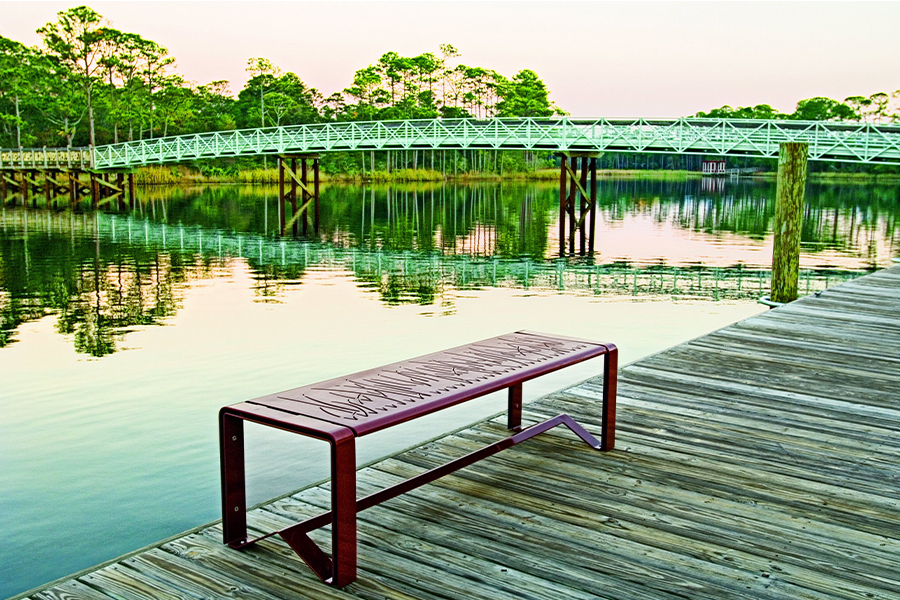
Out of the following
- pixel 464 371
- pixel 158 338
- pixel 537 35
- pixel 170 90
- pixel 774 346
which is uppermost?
pixel 537 35

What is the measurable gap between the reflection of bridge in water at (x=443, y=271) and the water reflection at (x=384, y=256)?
0.04m

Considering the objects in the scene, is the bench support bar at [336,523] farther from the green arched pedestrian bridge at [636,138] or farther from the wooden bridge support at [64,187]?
the wooden bridge support at [64,187]

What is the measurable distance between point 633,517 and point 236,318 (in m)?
8.93

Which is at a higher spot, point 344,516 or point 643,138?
point 643,138

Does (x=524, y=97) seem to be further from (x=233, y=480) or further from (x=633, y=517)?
(x=233, y=480)

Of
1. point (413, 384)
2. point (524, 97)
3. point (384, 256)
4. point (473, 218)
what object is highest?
point (524, 97)

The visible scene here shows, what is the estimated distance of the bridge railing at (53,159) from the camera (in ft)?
134

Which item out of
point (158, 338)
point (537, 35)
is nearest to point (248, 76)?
point (537, 35)

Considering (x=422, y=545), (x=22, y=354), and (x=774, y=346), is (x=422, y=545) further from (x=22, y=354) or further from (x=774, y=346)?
(x=22, y=354)

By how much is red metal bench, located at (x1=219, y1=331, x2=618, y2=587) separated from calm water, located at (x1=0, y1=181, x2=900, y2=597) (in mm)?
1871

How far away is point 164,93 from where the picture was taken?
5759cm

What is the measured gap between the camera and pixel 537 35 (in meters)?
60.3

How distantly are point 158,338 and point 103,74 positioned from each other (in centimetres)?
4918

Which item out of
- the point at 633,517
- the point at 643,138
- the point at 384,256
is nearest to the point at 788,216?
the point at 633,517
